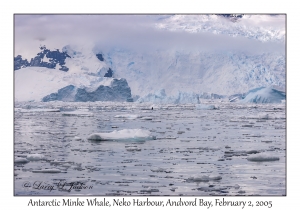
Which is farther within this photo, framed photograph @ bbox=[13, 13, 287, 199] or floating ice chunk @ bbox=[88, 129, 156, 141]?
floating ice chunk @ bbox=[88, 129, 156, 141]

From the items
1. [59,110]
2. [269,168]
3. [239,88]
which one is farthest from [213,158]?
[59,110]

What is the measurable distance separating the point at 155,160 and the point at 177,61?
16.6ft

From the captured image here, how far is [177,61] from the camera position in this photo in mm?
13797

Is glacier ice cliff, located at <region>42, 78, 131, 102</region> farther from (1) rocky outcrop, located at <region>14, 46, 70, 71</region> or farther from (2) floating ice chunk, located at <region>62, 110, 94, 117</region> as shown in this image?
(1) rocky outcrop, located at <region>14, 46, 70, 71</region>

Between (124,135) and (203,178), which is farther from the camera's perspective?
(124,135)

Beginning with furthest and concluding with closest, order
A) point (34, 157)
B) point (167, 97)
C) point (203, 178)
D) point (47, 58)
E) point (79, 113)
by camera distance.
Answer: point (79, 113)
point (167, 97)
point (47, 58)
point (34, 157)
point (203, 178)

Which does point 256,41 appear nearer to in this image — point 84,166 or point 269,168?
point 269,168

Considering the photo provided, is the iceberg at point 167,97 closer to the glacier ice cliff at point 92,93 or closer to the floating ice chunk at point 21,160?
the glacier ice cliff at point 92,93

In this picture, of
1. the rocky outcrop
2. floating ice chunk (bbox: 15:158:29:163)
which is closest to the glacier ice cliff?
the rocky outcrop

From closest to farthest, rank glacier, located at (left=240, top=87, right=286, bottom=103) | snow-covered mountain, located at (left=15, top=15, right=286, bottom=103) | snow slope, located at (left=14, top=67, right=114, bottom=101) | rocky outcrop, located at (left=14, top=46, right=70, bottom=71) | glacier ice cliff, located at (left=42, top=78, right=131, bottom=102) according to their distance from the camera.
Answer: rocky outcrop, located at (left=14, top=46, right=70, bottom=71) < snow-covered mountain, located at (left=15, top=15, right=286, bottom=103) < snow slope, located at (left=14, top=67, right=114, bottom=101) < glacier, located at (left=240, top=87, right=286, bottom=103) < glacier ice cliff, located at (left=42, top=78, right=131, bottom=102)

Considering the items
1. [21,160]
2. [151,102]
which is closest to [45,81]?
[151,102]

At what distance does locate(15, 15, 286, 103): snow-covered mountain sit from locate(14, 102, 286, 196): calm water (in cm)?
123

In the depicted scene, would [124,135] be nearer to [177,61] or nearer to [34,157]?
[34,157]

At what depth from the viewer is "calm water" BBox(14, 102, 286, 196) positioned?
8008mm
